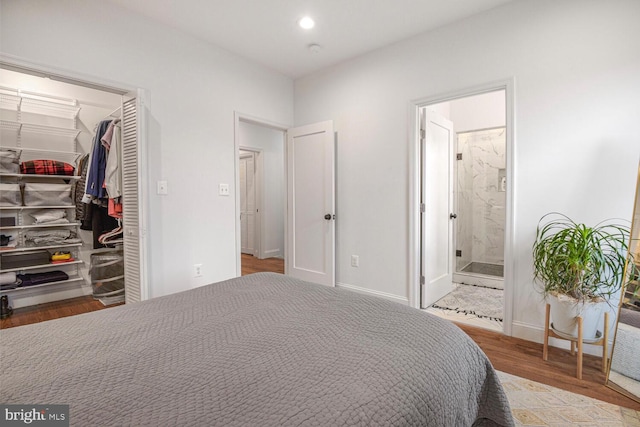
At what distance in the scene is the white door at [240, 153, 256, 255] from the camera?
→ 19.7 feet

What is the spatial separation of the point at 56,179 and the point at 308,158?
→ 9.54 feet

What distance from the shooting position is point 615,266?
6.51 ft

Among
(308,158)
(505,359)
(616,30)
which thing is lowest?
(505,359)

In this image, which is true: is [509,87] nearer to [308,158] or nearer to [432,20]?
[432,20]

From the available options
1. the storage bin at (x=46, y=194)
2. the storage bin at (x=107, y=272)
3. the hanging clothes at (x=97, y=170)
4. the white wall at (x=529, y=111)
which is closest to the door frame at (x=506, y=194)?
the white wall at (x=529, y=111)

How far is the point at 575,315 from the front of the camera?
200cm

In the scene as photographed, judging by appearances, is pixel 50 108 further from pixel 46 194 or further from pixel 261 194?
pixel 261 194

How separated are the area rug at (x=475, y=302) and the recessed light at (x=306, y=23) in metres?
2.98

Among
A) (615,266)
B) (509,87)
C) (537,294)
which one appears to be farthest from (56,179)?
(615,266)

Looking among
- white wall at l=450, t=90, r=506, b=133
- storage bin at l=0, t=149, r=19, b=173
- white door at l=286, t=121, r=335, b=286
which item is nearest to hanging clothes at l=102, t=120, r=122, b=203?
storage bin at l=0, t=149, r=19, b=173

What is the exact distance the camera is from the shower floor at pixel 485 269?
4.07m

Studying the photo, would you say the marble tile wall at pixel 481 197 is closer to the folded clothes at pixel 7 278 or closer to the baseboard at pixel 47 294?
the baseboard at pixel 47 294

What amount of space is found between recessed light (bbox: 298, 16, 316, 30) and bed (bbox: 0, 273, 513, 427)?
95.3 inches

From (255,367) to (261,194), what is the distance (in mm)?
5096
